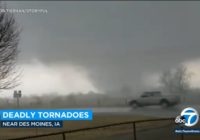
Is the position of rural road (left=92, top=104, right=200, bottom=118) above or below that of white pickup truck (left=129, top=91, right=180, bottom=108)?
below

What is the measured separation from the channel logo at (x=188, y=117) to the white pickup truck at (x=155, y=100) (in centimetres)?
70

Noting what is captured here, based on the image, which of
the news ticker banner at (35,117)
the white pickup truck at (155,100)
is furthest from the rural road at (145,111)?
the news ticker banner at (35,117)

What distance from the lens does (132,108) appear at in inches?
567

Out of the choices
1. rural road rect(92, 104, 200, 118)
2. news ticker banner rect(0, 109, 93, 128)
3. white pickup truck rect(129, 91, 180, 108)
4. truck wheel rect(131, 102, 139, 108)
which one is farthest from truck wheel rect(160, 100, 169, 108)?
news ticker banner rect(0, 109, 93, 128)

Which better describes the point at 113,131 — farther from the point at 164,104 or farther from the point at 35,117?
the point at 35,117

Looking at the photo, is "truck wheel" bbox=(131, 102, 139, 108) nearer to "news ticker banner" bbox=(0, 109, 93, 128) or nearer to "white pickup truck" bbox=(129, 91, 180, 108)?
"white pickup truck" bbox=(129, 91, 180, 108)

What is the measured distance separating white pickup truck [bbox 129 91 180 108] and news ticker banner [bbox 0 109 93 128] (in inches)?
81.1

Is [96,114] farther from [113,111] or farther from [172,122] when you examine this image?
[172,122]

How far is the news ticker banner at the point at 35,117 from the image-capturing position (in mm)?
12771

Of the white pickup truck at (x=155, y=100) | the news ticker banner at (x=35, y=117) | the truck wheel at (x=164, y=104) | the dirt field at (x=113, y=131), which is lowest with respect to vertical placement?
the dirt field at (x=113, y=131)

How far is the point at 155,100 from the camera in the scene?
44.4 feet

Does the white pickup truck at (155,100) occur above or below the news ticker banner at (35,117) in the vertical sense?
above

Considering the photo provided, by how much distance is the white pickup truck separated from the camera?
13.4 meters

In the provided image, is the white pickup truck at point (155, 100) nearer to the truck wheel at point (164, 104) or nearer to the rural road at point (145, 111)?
the truck wheel at point (164, 104)
